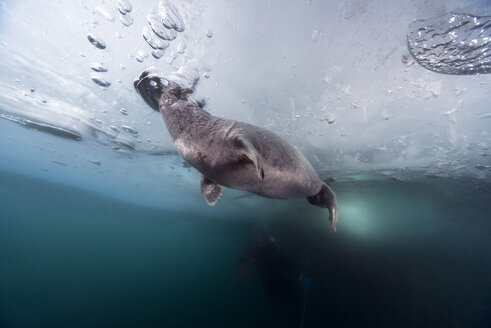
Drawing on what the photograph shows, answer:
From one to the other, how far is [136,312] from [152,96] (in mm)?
37560

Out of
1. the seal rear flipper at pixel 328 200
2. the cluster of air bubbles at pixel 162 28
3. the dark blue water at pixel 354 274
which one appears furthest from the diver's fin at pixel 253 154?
the dark blue water at pixel 354 274

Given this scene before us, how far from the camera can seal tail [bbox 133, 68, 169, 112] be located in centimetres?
577

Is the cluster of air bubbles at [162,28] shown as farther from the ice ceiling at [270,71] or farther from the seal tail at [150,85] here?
the seal tail at [150,85]

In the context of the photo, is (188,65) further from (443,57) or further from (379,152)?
(379,152)

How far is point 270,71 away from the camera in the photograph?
5.35 m

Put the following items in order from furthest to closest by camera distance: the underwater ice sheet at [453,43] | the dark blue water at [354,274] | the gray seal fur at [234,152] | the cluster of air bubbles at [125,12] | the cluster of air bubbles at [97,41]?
the dark blue water at [354,274] < the cluster of air bubbles at [97,41] < the cluster of air bubbles at [125,12] < the underwater ice sheet at [453,43] < the gray seal fur at [234,152]

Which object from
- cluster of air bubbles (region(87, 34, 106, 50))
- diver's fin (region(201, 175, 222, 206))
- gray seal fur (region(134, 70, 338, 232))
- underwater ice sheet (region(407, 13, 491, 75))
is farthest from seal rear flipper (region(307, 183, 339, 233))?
cluster of air bubbles (region(87, 34, 106, 50))

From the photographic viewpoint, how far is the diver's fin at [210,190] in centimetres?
325

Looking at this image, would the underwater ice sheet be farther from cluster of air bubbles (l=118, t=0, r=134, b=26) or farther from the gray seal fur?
cluster of air bubbles (l=118, t=0, r=134, b=26)

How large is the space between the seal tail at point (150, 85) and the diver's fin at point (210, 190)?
13.4 ft

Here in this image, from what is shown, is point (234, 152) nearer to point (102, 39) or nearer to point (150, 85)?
point (102, 39)

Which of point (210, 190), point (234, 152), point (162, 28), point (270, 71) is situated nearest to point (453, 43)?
point (270, 71)

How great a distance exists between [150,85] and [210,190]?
15.9ft

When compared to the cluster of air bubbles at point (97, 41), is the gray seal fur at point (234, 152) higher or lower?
lower
